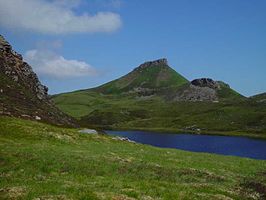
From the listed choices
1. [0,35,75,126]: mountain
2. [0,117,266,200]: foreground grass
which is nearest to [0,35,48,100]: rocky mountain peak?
[0,35,75,126]: mountain

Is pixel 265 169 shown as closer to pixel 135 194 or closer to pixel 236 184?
pixel 236 184

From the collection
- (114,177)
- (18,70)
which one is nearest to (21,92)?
(18,70)

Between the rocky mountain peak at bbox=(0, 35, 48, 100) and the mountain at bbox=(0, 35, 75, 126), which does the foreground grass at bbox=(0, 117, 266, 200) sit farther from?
the rocky mountain peak at bbox=(0, 35, 48, 100)

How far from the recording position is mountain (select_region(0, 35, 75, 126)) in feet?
271

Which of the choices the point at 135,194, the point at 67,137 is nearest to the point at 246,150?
the point at 67,137

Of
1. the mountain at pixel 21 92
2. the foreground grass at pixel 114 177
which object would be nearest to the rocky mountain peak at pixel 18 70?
the mountain at pixel 21 92

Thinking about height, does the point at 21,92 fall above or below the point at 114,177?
above

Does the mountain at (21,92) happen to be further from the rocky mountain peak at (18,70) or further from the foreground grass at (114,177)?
the foreground grass at (114,177)

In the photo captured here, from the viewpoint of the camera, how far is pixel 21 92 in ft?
308

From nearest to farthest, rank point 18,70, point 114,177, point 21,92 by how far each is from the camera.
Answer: point 114,177 < point 21,92 < point 18,70

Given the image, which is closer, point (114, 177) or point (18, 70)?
point (114, 177)

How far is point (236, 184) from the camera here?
35000 mm

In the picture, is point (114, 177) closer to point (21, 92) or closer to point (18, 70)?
point (21, 92)

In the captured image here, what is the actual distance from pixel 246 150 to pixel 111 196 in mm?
137777
